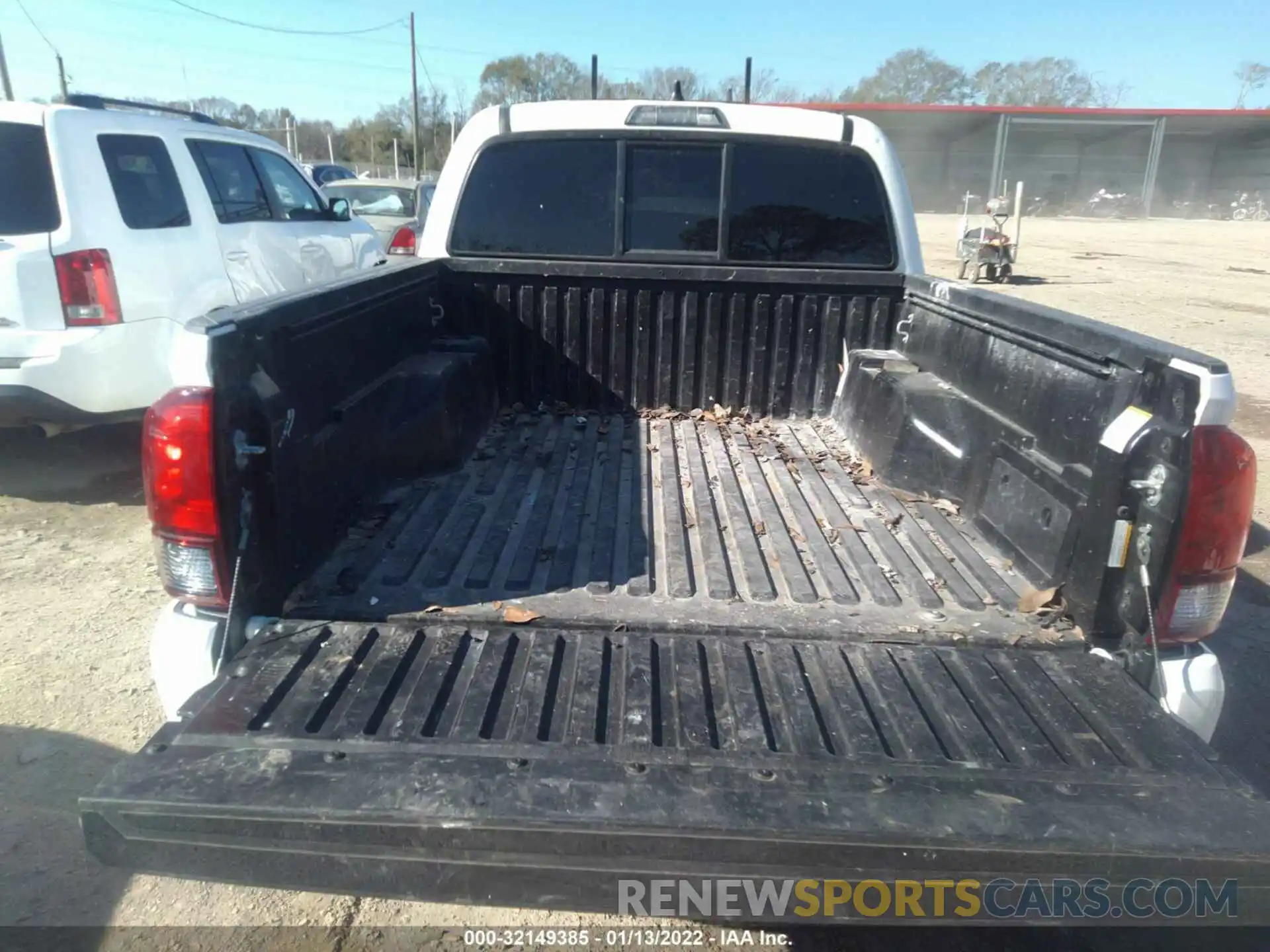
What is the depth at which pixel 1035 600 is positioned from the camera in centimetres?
247

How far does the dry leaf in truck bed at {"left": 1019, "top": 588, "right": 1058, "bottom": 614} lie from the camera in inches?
96.1

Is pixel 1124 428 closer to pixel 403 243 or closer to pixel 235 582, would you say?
pixel 235 582

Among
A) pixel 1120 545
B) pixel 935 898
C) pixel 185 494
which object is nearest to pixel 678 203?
pixel 1120 545

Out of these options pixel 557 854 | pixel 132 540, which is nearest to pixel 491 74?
pixel 132 540

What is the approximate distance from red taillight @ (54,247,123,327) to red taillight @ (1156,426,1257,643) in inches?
217

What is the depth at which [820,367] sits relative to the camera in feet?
14.5

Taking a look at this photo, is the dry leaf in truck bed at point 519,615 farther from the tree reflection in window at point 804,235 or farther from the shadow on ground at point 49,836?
the tree reflection in window at point 804,235

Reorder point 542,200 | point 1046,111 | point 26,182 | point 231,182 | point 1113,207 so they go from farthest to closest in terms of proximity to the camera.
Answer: point 1113,207
point 1046,111
point 231,182
point 26,182
point 542,200

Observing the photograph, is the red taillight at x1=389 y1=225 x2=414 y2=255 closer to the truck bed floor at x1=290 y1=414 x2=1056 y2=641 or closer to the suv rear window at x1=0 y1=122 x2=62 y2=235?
the suv rear window at x1=0 y1=122 x2=62 y2=235

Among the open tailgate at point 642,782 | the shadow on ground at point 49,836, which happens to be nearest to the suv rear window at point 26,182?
the shadow on ground at point 49,836

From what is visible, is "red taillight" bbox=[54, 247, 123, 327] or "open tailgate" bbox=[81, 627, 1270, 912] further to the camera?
"red taillight" bbox=[54, 247, 123, 327]

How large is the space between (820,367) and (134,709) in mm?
3328

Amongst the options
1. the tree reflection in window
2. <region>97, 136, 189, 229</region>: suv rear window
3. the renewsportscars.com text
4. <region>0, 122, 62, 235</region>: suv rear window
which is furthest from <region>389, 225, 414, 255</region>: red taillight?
the renewsportscars.com text

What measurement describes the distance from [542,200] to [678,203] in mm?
649
